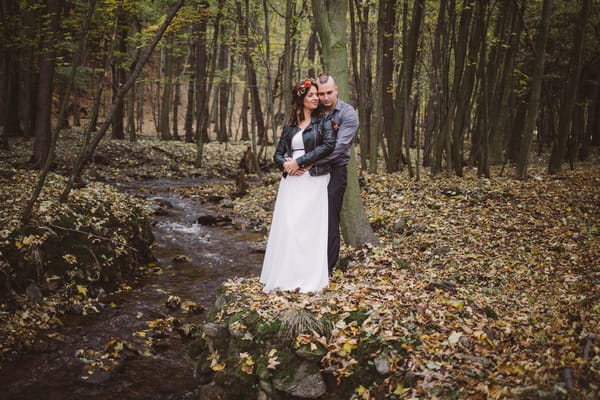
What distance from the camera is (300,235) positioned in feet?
17.4

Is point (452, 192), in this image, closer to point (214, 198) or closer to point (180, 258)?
point (180, 258)

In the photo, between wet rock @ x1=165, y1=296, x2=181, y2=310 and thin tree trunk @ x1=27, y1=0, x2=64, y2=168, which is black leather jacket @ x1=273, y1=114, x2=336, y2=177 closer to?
wet rock @ x1=165, y1=296, x2=181, y2=310

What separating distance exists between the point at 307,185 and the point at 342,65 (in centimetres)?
243

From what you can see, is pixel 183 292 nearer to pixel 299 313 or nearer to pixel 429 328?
pixel 299 313

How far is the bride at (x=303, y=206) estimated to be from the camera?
17.4ft

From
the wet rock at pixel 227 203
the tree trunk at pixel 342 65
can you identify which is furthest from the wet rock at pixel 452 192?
the wet rock at pixel 227 203

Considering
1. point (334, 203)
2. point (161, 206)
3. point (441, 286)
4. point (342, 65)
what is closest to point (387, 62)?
point (161, 206)

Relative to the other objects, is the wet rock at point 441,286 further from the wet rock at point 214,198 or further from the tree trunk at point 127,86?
the wet rock at point 214,198

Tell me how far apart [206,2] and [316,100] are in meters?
15.9

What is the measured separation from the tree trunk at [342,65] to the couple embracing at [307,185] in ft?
4.61

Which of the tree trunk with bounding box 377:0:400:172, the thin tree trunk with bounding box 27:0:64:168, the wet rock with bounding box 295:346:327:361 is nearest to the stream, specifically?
the wet rock with bounding box 295:346:327:361

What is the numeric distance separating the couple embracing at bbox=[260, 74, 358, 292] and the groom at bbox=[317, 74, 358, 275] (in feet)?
0.04

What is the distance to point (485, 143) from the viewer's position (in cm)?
1261

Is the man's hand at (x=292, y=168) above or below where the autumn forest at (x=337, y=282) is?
above
